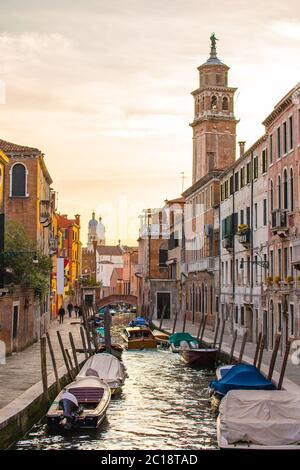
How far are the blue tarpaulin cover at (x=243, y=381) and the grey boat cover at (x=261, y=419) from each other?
316 centimetres

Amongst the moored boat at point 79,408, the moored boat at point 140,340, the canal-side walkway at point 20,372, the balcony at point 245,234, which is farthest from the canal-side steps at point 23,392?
the balcony at point 245,234

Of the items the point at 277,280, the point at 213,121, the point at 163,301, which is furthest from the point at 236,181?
the point at 163,301

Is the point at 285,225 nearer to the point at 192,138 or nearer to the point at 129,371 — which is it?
the point at 129,371

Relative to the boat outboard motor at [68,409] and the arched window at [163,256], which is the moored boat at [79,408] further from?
the arched window at [163,256]

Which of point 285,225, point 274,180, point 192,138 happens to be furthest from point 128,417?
point 192,138

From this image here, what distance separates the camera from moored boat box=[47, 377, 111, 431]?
52.2ft

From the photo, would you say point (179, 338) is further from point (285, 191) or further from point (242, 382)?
point (242, 382)

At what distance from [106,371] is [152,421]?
4.85 meters

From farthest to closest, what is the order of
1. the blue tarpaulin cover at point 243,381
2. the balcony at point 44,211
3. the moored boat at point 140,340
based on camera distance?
the balcony at point 44,211
the moored boat at point 140,340
the blue tarpaulin cover at point 243,381

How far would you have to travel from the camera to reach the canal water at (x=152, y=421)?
15266 mm

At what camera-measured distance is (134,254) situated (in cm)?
9194
